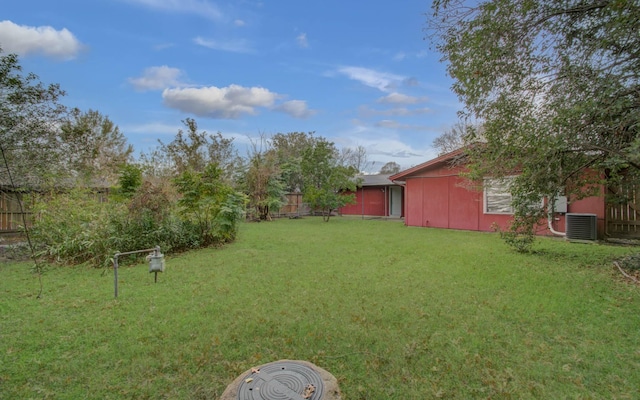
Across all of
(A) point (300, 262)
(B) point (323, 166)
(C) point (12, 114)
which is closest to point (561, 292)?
(A) point (300, 262)

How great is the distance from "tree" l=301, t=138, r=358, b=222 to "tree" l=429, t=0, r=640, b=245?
1026cm

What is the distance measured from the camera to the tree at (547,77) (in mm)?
3848

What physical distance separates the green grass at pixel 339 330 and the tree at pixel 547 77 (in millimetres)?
1954

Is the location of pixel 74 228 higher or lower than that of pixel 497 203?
lower

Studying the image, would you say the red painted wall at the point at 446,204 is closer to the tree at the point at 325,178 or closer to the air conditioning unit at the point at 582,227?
the air conditioning unit at the point at 582,227

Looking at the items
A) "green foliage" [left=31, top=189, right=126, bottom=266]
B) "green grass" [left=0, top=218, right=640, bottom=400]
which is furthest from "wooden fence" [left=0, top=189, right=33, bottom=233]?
"green grass" [left=0, top=218, right=640, bottom=400]

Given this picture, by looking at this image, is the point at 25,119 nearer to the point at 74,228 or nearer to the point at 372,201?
the point at 74,228

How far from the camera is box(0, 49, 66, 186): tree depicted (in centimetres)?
335

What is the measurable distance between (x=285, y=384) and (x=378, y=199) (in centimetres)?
1798

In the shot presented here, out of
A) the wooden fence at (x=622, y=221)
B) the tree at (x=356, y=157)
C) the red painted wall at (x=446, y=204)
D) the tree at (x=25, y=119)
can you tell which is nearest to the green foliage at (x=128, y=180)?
the tree at (x=25, y=119)

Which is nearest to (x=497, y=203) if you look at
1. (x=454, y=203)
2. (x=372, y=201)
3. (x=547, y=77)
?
(x=454, y=203)

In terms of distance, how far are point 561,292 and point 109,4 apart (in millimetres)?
8066

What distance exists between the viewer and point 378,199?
19.4m

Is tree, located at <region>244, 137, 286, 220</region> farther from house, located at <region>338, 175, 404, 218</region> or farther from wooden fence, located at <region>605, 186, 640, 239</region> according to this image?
wooden fence, located at <region>605, 186, 640, 239</region>
